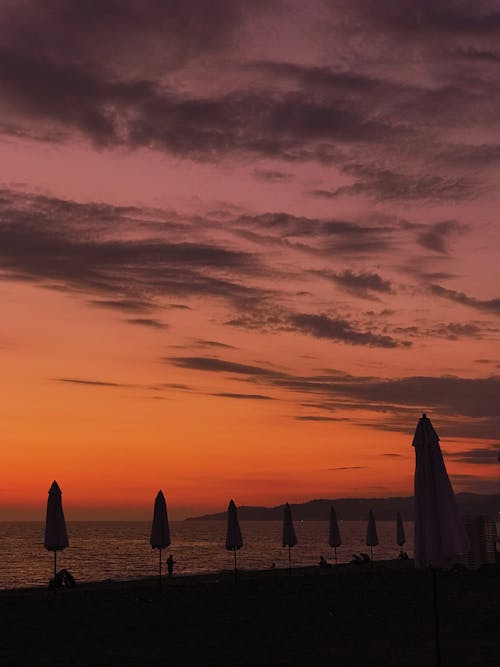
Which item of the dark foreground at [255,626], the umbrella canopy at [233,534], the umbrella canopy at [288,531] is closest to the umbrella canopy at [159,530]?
the dark foreground at [255,626]

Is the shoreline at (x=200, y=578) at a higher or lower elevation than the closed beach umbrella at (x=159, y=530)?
lower

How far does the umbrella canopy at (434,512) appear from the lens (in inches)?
531

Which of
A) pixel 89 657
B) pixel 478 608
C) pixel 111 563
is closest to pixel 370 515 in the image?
pixel 478 608

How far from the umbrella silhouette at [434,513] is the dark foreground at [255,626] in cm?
241

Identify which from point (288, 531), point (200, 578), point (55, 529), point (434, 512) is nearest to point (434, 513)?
point (434, 512)

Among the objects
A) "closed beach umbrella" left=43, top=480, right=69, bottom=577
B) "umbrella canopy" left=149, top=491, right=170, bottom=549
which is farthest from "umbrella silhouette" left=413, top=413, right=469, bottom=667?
"umbrella canopy" left=149, top=491, right=170, bottom=549

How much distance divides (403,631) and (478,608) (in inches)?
190

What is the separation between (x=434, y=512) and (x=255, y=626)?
7725 millimetres

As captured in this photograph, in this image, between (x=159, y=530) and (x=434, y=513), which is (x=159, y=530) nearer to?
(x=159, y=530)

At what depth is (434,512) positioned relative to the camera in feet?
44.8

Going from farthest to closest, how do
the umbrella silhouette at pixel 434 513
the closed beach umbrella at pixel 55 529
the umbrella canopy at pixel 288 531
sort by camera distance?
the umbrella canopy at pixel 288 531, the closed beach umbrella at pixel 55 529, the umbrella silhouette at pixel 434 513

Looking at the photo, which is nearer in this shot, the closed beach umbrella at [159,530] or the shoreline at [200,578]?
the closed beach umbrella at [159,530]

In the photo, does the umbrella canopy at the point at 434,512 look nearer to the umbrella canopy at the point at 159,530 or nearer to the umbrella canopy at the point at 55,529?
the umbrella canopy at the point at 55,529

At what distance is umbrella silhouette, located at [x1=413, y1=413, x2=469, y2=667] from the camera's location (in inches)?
531
